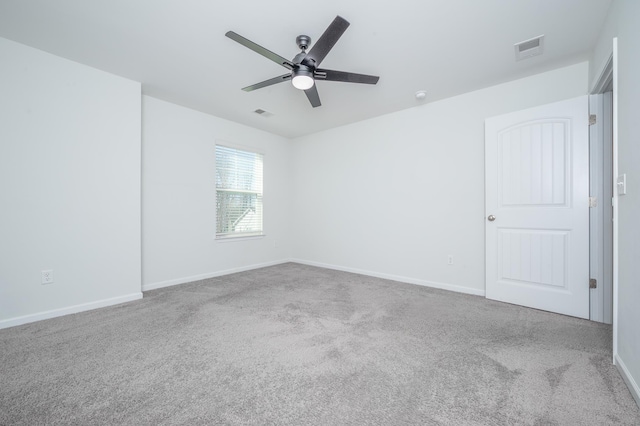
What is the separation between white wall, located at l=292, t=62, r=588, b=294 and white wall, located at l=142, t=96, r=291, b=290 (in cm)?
147

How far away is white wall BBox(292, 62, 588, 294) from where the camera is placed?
3.23 metres

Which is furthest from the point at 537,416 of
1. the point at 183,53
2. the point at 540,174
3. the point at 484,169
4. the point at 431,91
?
the point at 183,53

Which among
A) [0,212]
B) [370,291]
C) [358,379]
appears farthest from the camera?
[370,291]

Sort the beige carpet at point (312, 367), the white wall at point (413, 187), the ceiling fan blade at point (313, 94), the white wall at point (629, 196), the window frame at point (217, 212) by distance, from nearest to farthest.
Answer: the beige carpet at point (312, 367)
the white wall at point (629, 196)
the ceiling fan blade at point (313, 94)
the white wall at point (413, 187)
the window frame at point (217, 212)

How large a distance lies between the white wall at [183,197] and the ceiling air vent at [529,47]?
3.86 m

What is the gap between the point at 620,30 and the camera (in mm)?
1729

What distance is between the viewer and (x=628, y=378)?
1.51 m

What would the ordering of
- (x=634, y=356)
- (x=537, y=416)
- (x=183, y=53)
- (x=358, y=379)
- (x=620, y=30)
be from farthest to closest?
(x=183, y=53)
(x=620, y=30)
(x=358, y=379)
(x=634, y=356)
(x=537, y=416)

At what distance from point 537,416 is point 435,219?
8.24 feet

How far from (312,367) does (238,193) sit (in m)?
3.47

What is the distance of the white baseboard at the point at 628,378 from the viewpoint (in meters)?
1.40

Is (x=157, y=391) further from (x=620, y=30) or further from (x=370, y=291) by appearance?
(x=620, y=30)

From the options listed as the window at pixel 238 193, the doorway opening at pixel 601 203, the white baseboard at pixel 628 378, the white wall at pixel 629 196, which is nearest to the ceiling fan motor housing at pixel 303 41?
the white wall at pixel 629 196

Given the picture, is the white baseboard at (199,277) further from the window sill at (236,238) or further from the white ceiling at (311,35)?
the white ceiling at (311,35)
